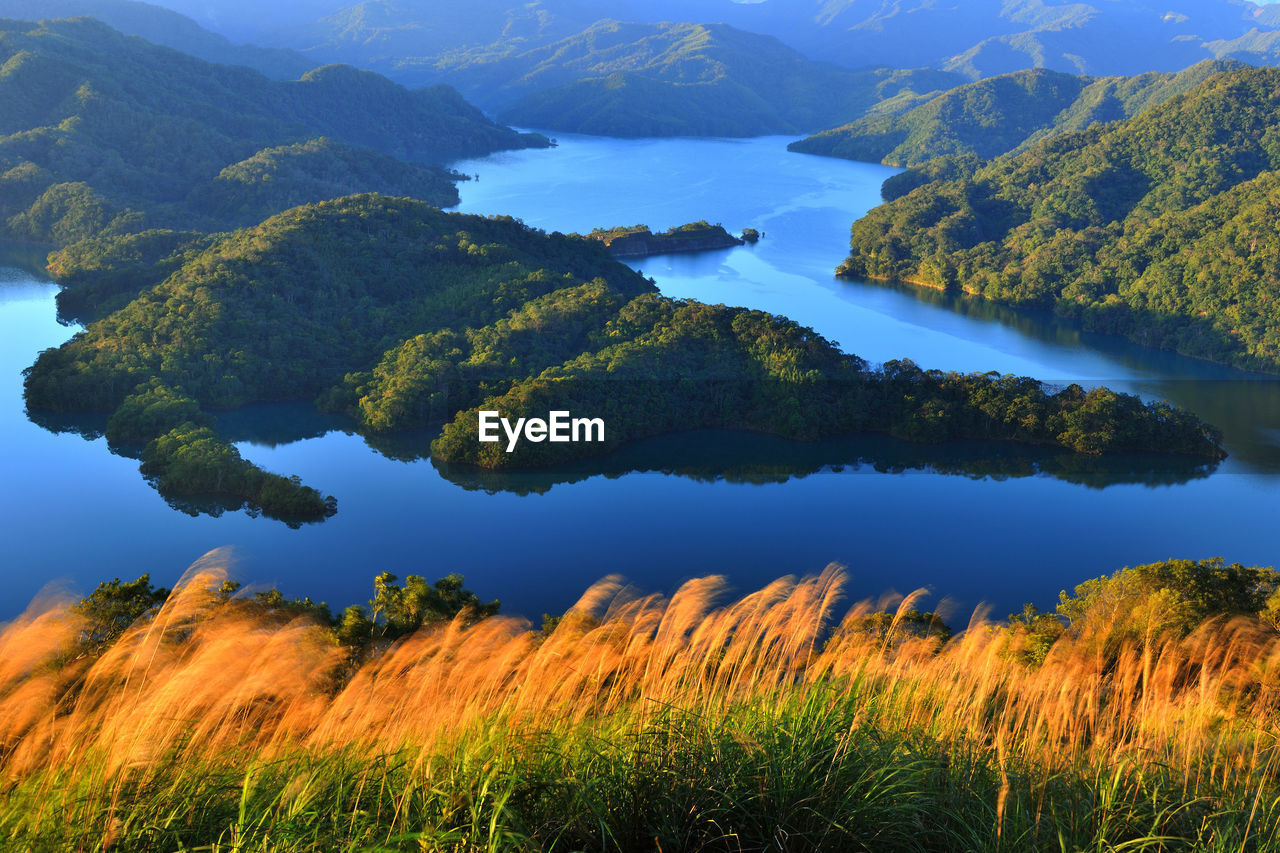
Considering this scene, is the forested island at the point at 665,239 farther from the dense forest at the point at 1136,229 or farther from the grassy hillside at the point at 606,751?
the grassy hillside at the point at 606,751

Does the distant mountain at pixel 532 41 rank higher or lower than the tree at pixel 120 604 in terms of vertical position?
higher

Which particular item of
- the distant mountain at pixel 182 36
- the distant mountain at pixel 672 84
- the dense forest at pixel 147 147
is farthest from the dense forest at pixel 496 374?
the distant mountain at pixel 182 36

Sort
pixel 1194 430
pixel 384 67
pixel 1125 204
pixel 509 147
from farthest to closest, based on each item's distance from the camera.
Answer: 1. pixel 384 67
2. pixel 509 147
3. pixel 1125 204
4. pixel 1194 430

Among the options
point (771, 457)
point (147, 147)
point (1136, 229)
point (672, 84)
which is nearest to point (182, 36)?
point (672, 84)

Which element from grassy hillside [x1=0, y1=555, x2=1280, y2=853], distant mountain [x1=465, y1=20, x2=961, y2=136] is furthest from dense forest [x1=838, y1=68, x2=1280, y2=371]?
Answer: distant mountain [x1=465, y1=20, x2=961, y2=136]

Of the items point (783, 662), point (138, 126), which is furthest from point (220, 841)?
point (138, 126)

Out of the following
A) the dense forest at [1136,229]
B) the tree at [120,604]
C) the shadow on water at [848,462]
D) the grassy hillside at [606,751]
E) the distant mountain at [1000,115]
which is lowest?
the tree at [120,604]

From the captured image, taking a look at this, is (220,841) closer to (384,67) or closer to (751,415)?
(751,415)

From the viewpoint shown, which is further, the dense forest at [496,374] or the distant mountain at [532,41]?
the distant mountain at [532,41]
